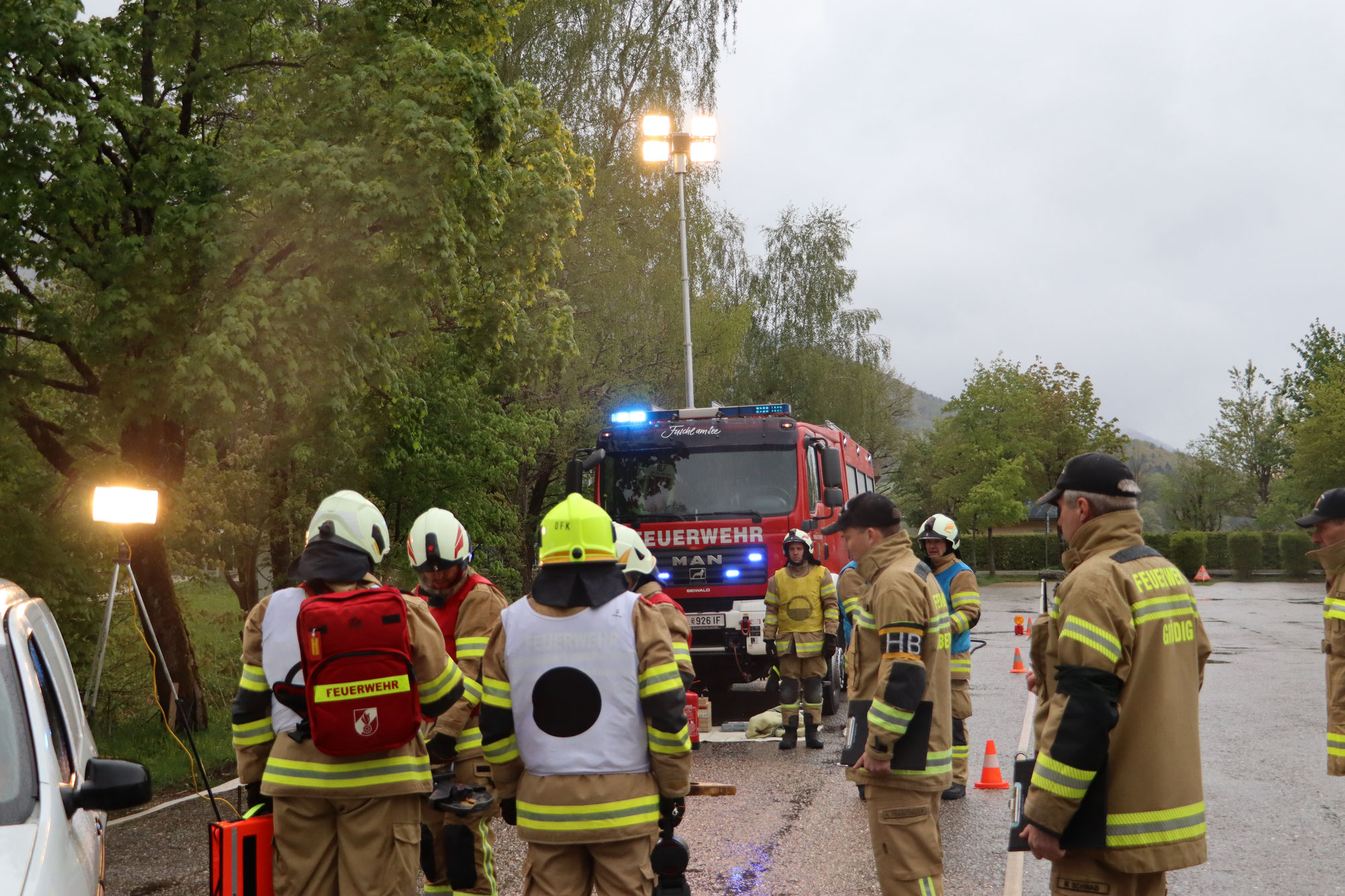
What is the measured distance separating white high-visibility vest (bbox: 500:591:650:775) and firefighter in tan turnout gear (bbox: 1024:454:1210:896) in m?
1.28

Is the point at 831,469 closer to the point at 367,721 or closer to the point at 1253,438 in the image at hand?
the point at 367,721

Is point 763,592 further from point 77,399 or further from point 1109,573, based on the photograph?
point 1109,573

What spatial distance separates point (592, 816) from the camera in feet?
12.6

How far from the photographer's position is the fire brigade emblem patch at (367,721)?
12.9ft

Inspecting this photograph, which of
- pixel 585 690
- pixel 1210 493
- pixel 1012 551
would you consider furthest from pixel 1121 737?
pixel 1210 493

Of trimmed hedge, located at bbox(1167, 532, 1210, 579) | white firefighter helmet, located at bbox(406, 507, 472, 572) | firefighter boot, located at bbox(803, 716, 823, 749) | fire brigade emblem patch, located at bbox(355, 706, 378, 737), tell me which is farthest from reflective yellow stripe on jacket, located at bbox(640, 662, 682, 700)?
trimmed hedge, located at bbox(1167, 532, 1210, 579)

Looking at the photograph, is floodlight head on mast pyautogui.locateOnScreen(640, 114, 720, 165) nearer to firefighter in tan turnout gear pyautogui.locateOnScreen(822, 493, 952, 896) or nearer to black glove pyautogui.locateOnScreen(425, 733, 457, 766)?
firefighter in tan turnout gear pyautogui.locateOnScreen(822, 493, 952, 896)

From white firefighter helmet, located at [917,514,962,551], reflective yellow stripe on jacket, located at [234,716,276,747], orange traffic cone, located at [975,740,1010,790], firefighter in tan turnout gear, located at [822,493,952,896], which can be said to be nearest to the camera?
reflective yellow stripe on jacket, located at [234,716,276,747]

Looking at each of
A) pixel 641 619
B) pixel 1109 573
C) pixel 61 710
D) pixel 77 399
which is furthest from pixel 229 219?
pixel 1109 573

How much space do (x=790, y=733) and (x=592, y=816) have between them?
6.99 m

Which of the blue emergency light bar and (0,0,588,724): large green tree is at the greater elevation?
(0,0,588,724): large green tree

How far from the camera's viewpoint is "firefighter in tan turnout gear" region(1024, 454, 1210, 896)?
3365 mm

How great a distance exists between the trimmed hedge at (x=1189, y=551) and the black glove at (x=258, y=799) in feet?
148

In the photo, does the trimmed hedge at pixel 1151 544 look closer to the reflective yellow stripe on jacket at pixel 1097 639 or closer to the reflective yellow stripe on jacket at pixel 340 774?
the reflective yellow stripe on jacket at pixel 1097 639
